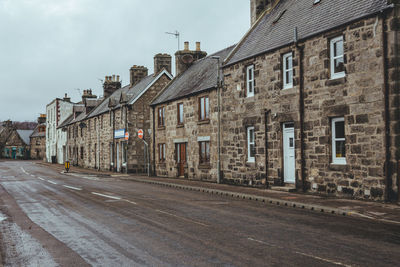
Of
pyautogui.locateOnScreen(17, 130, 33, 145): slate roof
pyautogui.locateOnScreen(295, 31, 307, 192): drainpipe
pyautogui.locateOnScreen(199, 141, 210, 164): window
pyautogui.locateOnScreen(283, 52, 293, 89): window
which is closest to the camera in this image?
pyautogui.locateOnScreen(295, 31, 307, 192): drainpipe

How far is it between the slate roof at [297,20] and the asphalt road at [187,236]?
25.0ft

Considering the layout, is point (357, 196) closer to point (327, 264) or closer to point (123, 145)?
point (327, 264)

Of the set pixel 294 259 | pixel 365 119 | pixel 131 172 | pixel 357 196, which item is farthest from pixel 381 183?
pixel 131 172

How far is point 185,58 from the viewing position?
34969mm

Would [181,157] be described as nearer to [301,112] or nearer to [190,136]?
[190,136]

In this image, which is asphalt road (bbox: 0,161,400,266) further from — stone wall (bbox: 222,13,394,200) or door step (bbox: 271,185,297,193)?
door step (bbox: 271,185,297,193)

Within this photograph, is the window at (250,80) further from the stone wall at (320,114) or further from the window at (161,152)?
the window at (161,152)

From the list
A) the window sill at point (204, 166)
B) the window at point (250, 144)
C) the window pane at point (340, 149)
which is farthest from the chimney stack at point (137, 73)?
the window pane at point (340, 149)

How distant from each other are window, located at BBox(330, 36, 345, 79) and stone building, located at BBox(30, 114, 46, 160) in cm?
9352

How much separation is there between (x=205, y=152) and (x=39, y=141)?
86.7 metres

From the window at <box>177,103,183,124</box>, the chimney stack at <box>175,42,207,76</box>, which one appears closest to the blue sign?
the chimney stack at <box>175,42,207,76</box>

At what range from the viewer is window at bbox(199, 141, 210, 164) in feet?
83.4

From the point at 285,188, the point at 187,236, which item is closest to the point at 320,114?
the point at 285,188

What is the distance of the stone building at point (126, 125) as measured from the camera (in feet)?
121
